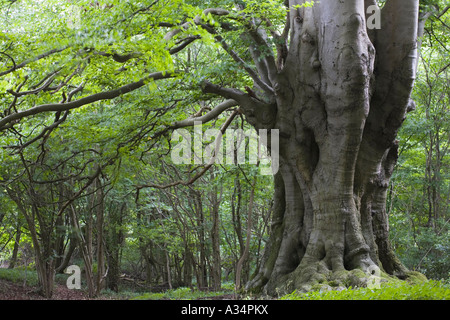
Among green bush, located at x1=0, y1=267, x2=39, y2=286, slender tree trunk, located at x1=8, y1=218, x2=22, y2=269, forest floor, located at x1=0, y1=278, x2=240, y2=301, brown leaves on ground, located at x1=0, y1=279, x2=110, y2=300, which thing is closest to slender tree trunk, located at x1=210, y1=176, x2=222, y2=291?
forest floor, located at x1=0, y1=278, x2=240, y2=301

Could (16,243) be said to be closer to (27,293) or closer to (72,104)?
(27,293)

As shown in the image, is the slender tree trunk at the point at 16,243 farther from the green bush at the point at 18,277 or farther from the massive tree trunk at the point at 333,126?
the massive tree trunk at the point at 333,126

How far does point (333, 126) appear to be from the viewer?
736 cm

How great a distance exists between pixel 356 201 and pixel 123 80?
16.6ft

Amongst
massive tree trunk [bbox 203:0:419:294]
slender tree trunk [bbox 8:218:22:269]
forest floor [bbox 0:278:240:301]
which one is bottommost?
forest floor [bbox 0:278:240:301]

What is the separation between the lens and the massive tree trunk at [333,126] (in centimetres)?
708

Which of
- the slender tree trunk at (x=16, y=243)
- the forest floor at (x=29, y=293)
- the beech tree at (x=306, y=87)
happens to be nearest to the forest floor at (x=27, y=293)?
the forest floor at (x=29, y=293)

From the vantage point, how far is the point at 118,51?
22.1 feet

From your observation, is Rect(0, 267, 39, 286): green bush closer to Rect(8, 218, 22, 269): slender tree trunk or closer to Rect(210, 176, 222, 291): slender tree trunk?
Rect(8, 218, 22, 269): slender tree trunk

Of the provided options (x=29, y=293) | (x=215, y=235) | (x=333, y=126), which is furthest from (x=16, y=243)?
(x=333, y=126)

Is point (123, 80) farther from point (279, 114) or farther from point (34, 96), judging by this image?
point (279, 114)

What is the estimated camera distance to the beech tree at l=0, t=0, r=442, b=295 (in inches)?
269

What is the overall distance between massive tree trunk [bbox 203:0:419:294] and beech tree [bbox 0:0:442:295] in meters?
0.02
